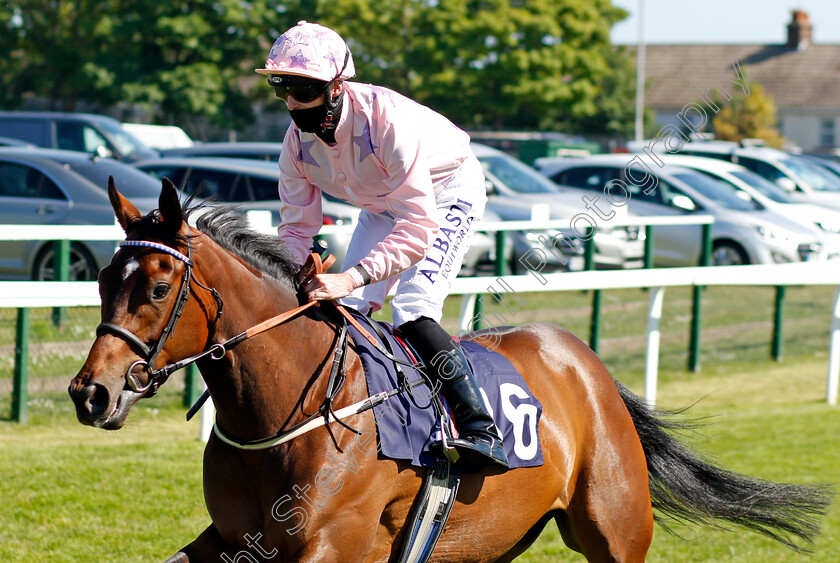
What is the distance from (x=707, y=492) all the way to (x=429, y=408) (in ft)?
4.85

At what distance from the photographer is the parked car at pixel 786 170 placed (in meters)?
18.2

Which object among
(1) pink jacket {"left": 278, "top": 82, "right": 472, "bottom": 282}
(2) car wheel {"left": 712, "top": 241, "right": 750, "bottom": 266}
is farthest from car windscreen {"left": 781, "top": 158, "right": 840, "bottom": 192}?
(1) pink jacket {"left": 278, "top": 82, "right": 472, "bottom": 282}

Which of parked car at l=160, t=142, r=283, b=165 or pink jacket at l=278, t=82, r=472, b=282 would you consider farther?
parked car at l=160, t=142, r=283, b=165

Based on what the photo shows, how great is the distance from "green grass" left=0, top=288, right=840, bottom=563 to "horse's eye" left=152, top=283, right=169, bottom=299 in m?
0.40

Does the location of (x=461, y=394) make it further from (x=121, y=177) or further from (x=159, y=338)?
(x=121, y=177)

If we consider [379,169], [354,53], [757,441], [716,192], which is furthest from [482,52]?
[379,169]

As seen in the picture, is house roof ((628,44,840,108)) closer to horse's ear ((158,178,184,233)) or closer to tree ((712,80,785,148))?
tree ((712,80,785,148))

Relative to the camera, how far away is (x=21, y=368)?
6.27m

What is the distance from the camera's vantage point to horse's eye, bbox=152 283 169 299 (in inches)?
102

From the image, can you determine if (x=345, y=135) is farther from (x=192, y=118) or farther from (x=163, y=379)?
(x=192, y=118)

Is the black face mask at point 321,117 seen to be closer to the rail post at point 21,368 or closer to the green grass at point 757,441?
the green grass at point 757,441

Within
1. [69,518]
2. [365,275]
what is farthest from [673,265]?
[365,275]

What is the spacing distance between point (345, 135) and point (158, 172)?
8.75m

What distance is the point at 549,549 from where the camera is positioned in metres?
4.98
